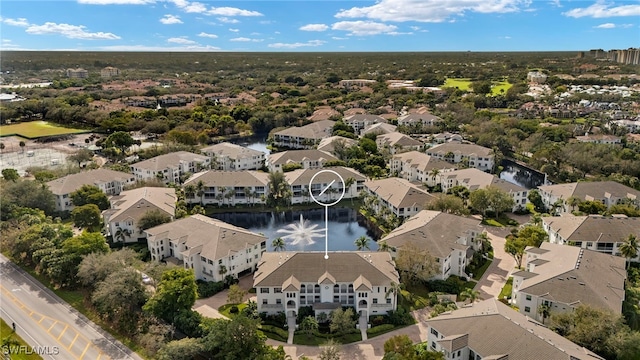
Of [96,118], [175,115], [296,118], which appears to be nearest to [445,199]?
[296,118]

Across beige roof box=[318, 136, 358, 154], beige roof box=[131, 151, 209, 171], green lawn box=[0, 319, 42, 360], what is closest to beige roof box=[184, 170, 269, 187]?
beige roof box=[131, 151, 209, 171]

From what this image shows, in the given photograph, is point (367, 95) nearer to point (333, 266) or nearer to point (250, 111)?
point (250, 111)

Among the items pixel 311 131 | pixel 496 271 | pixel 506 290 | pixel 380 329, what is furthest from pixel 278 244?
pixel 311 131

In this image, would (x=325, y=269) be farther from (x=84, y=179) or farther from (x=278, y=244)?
(x=84, y=179)

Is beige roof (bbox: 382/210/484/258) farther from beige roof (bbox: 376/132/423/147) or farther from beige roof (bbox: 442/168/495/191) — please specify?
beige roof (bbox: 376/132/423/147)

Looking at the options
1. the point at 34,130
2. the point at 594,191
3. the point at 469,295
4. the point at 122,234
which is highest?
the point at 34,130

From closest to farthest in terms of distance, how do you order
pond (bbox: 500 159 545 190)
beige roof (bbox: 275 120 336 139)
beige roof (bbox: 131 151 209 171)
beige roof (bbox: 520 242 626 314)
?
beige roof (bbox: 520 242 626 314)
beige roof (bbox: 131 151 209 171)
pond (bbox: 500 159 545 190)
beige roof (bbox: 275 120 336 139)
